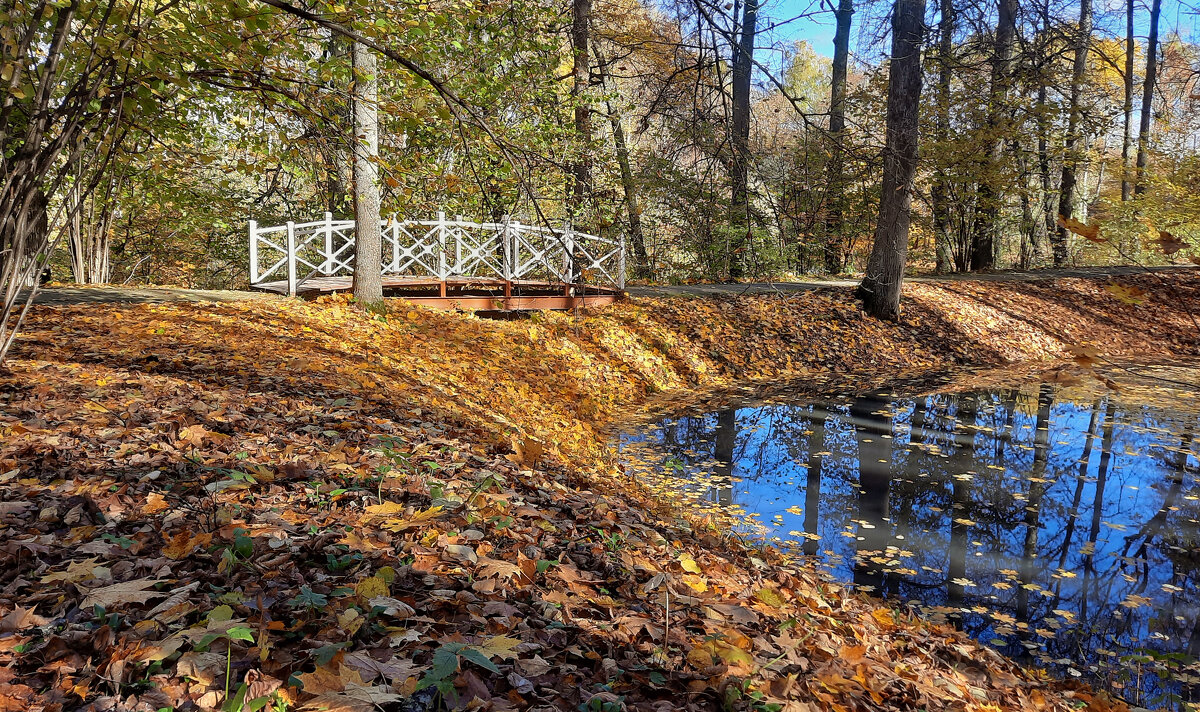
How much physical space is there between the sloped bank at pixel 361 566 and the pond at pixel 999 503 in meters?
0.60

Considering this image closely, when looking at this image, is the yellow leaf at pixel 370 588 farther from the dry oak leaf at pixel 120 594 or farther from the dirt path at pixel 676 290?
the dirt path at pixel 676 290

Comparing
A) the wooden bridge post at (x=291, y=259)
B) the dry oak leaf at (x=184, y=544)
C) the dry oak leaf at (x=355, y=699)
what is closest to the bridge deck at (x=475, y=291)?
the wooden bridge post at (x=291, y=259)

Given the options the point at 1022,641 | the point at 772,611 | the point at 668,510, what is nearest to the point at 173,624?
the point at 772,611

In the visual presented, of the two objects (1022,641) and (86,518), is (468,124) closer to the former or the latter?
(86,518)

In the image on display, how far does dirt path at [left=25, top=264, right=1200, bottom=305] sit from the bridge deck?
0.79 meters

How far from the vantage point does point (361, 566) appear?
2811 mm

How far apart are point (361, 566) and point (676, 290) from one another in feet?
38.9

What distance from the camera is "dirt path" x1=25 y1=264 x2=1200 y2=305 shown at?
28.8ft

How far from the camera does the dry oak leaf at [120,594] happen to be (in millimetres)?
2320

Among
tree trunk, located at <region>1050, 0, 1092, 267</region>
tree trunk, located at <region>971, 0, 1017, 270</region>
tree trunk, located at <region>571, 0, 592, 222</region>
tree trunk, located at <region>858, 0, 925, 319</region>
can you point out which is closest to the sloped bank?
tree trunk, located at <region>858, 0, 925, 319</region>

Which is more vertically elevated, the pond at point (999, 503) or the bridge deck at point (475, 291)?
the bridge deck at point (475, 291)

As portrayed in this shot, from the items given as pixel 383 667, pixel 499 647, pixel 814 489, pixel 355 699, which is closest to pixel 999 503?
pixel 814 489

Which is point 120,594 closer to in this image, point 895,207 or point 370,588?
point 370,588

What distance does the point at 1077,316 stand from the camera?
15125 mm
